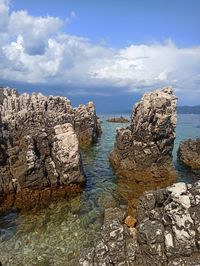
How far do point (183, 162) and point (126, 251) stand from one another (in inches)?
1528

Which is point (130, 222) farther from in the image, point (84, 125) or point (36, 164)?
point (84, 125)

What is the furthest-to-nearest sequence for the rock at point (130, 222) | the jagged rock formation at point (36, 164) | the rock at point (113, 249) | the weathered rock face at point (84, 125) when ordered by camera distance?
the weathered rock face at point (84, 125) < the jagged rock formation at point (36, 164) < the rock at point (130, 222) < the rock at point (113, 249)

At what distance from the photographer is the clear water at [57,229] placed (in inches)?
1008

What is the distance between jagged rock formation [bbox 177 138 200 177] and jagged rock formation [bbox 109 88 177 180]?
6203 mm

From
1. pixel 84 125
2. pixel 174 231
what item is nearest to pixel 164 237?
pixel 174 231

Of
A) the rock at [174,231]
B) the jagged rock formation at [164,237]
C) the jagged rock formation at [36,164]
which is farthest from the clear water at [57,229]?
the rock at [174,231]

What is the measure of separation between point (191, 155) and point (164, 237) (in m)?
39.7

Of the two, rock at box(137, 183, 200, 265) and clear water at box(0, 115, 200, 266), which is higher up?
rock at box(137, 183, 200, 265)

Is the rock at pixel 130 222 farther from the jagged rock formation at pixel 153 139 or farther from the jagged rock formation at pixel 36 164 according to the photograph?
the jagged rock formation at pixel 153 139

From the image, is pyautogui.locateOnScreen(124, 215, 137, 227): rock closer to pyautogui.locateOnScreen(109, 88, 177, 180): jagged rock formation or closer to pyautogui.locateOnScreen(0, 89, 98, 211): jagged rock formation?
pyautogui.locateOnScreen(0, 89, 98, 211): jagged rock formation

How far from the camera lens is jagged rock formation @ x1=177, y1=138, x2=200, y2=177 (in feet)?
175

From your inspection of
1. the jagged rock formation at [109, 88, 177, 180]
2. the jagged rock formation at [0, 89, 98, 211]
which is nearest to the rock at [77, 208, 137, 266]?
the jagged rock formation at [0, 89, 98, 211]

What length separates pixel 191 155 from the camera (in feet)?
186

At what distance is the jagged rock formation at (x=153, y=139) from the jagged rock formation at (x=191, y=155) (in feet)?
20.4
